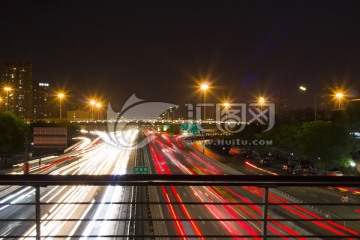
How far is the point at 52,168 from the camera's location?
2948cm

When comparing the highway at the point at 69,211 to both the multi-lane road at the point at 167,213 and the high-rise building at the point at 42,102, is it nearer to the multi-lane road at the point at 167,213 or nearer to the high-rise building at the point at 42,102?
the multi-lane road at the point at 167,213

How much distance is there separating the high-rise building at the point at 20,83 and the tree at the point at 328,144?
106m

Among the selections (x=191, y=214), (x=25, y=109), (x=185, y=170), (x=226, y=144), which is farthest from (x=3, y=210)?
(x=25, y=109)

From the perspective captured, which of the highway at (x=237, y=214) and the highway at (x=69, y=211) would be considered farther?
the highway at (x=69, y=211)

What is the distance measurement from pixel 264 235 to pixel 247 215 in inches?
645

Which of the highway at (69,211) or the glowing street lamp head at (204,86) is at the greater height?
the glowing street lamp head at (204,86)

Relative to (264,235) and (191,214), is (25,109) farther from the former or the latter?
(264,235)

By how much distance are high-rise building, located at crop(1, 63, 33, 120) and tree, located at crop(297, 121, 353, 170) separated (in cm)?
10648

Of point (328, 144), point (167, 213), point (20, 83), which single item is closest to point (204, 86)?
point (328, 144)

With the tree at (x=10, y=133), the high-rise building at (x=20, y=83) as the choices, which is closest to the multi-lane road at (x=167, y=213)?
the tree at (x=10, y=133)

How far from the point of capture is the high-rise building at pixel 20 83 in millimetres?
123625

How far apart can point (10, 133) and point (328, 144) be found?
23.4 meters

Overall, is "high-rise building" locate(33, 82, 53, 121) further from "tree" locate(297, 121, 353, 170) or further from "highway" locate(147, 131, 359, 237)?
"tree" locate(297, 121, 353, 170)

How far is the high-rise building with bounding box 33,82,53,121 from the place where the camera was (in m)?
132
